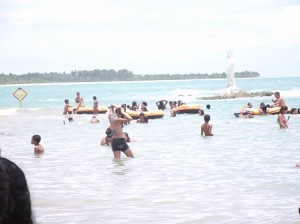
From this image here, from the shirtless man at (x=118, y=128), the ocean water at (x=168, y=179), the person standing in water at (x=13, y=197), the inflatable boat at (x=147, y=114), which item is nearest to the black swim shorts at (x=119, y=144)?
the shirtless man at (x=118, y=128)

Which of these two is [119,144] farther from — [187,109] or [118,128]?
[187,109]

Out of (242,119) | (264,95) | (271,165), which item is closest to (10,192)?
(271,165)

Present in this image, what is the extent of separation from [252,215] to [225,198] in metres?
1.32

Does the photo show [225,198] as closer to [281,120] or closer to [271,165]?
[271,165]

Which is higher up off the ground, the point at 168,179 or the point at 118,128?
the point at 118,128

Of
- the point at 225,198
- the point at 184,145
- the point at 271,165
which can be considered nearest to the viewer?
the point at 225,198

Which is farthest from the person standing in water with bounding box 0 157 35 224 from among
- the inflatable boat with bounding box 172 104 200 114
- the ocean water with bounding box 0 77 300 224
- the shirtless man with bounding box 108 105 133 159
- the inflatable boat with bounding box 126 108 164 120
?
the inflatable boat with bounding box 172 104 200 114

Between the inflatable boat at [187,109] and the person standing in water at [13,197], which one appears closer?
the person standing in water at [13,197]

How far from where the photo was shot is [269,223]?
824cm

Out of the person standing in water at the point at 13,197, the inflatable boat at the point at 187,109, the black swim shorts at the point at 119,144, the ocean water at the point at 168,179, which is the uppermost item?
the person standing in water at the point at 13,197

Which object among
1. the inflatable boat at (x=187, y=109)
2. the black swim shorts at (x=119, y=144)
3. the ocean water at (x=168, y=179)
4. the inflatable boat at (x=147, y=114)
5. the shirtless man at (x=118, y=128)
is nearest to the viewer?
the ocean water at (x=168, y=179)

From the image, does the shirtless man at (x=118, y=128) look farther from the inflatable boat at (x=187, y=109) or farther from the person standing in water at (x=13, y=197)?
the inflatable boat at (x=187, y=109)

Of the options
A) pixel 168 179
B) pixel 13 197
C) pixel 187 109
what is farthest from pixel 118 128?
pixel 187 109

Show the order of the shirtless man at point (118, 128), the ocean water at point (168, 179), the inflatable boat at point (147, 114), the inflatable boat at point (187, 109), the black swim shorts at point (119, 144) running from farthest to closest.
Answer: the inflatable boat at point (187, 109) < the inflatable boat at point (147, 114) < the black swim shorts at point (119, 144) < the shirtless man at point (118, 128) < the ocean water at point (168, 179)
